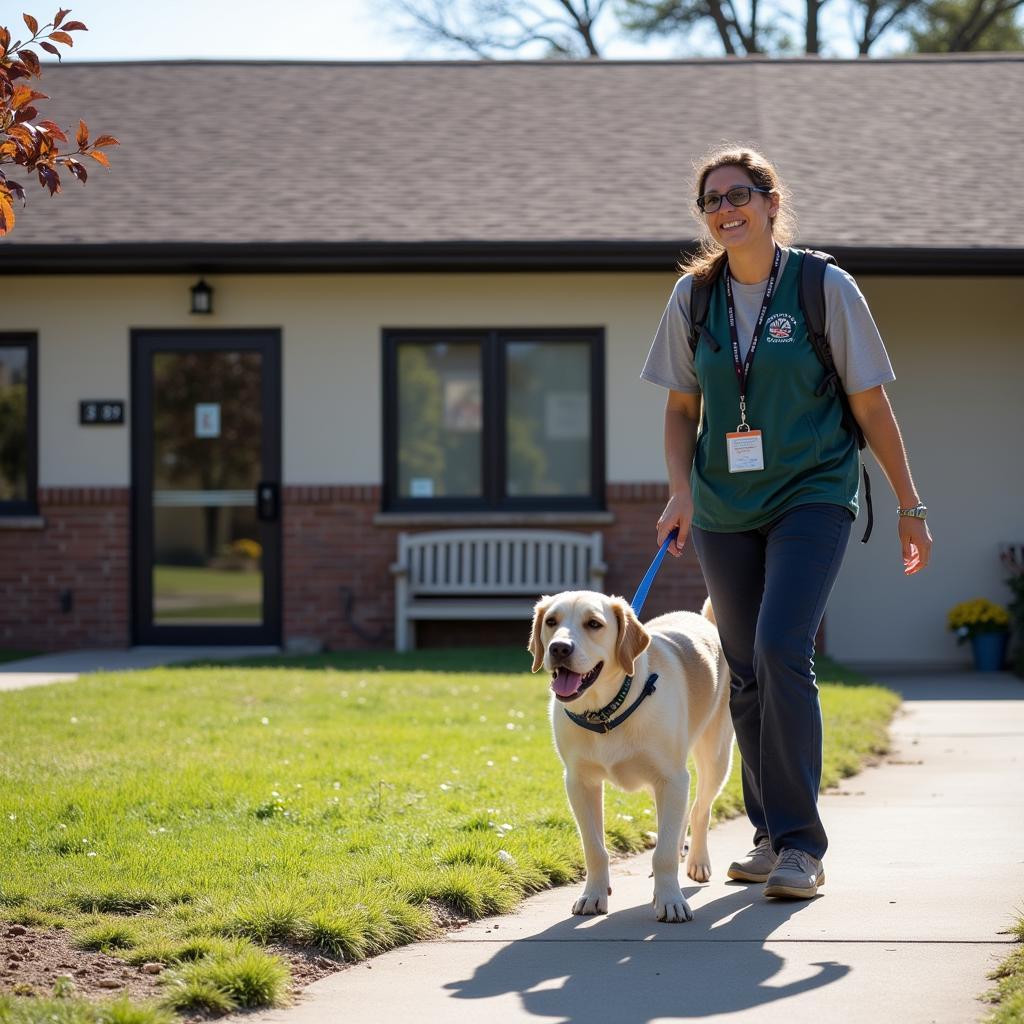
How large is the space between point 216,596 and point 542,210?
431 cm

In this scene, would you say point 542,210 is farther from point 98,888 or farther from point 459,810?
point 98,888

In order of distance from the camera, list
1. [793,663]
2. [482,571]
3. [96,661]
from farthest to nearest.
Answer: [482,571]
[96,661]
[793,663]

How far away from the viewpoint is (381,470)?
12891mm

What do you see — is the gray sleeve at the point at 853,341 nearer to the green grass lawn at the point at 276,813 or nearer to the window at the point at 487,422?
the green grass lawn at the point at 276,813

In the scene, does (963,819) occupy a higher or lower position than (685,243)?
lower

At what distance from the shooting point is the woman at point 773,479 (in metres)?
4.65

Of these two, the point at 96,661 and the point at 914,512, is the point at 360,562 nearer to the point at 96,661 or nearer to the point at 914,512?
the point at 96,661

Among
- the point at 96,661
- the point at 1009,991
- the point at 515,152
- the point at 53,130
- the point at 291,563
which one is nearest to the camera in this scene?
the point at 1009,991

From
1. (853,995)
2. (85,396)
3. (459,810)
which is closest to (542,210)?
(85,396)

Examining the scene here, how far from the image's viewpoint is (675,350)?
5.12 metres

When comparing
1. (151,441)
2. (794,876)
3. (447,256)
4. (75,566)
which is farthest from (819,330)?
(75,566)

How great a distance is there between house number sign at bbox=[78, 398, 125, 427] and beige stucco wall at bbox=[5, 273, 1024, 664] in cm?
6

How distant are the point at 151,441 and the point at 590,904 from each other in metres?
9.18

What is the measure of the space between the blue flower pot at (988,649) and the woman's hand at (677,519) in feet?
26.6
